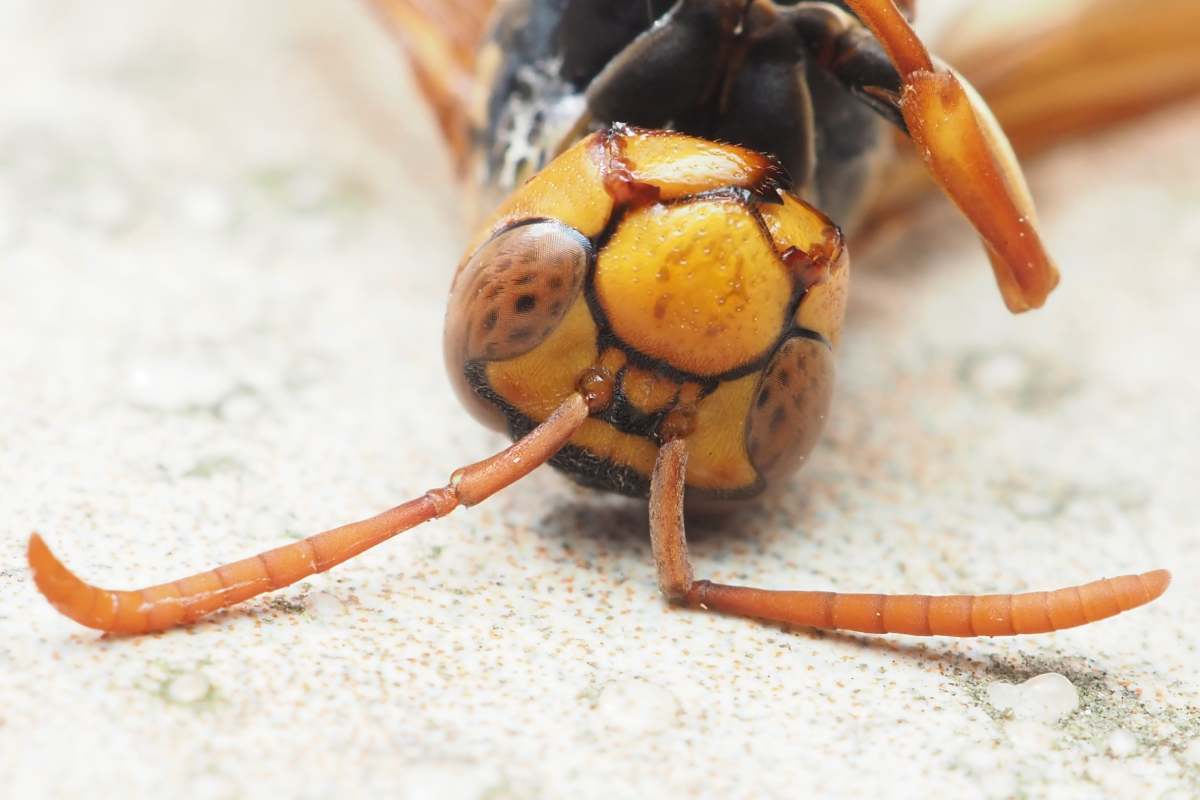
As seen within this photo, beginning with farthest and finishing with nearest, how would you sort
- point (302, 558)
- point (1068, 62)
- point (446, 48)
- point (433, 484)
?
point (1068, 62)
point (446, 48)
point (433, 484)
point (302, 558)

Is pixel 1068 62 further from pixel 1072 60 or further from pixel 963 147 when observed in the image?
pixel 963 147

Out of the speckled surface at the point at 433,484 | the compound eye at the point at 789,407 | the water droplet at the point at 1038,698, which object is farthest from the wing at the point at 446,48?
the water droplet at the point at 1038,698

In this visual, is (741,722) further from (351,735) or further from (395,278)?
(395,278)

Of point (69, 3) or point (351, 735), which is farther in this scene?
point (69, 3)

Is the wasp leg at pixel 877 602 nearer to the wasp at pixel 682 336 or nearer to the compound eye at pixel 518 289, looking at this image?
the wasp at pixel 682 336

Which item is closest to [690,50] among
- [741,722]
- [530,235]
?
[530,235]

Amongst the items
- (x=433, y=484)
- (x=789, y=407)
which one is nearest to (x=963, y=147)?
(x=789, y=407)
